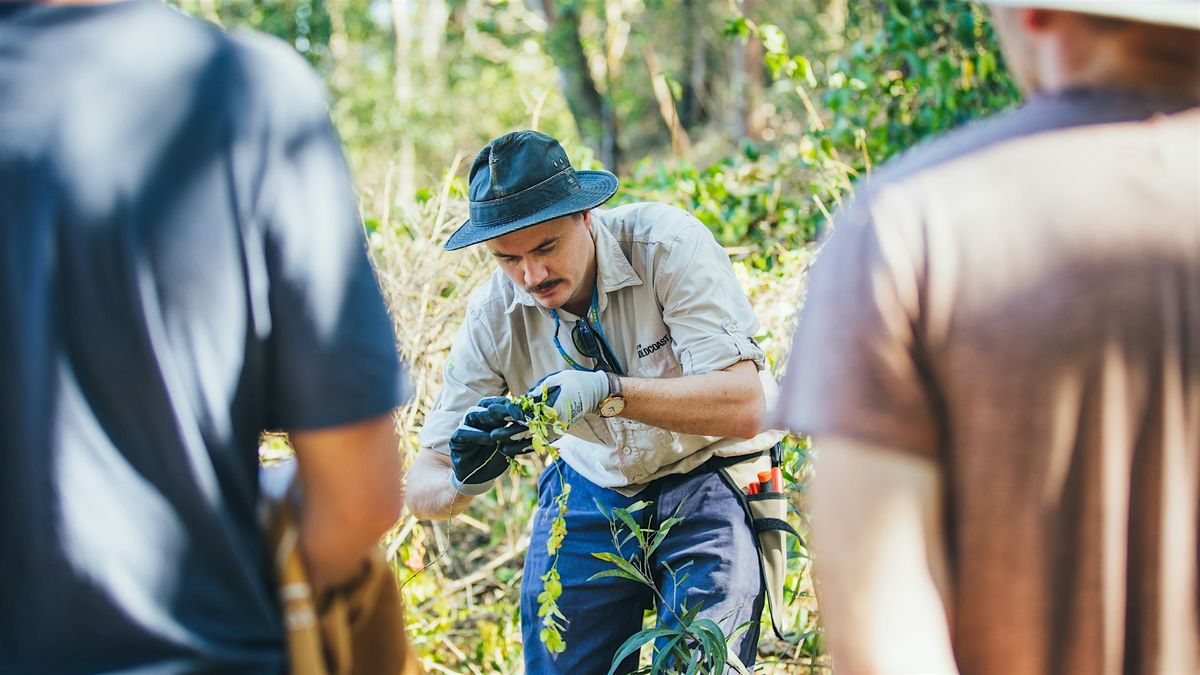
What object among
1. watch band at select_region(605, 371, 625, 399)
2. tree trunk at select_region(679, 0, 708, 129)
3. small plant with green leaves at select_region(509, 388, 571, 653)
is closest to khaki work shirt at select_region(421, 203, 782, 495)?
watch band at select_region(605, 371, 625, 399)

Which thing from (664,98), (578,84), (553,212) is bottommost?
(664,98)

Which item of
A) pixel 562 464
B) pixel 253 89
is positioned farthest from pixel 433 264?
pixel 253 89

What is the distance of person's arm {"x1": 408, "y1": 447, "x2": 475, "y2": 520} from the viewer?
319 centimetres

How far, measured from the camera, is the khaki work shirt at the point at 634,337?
10.4 ft

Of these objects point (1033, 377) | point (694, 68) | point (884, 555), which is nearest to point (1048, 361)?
point (1033, 377)

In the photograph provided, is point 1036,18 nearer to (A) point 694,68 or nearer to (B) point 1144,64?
(B) point 1144,64

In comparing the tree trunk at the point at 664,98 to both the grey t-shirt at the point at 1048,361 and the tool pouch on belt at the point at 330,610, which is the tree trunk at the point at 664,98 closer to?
the tool pouch on belt at the point at 330,610

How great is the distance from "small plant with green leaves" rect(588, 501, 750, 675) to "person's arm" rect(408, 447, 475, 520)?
0.41m

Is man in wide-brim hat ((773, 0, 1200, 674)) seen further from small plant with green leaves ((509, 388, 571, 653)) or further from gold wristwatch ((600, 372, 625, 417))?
gold wristwatch ((600, 372, 625, 417))

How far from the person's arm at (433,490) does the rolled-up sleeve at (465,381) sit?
37 mm

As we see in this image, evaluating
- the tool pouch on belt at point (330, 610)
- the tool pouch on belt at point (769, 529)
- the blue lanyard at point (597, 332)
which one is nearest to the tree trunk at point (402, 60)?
the blue lanyard at point (597, 332)

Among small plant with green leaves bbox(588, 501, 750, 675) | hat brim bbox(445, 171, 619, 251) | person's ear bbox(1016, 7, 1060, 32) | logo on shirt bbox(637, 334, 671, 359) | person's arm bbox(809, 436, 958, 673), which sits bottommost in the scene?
small plant with green leaves bbox(588, 501, 750, 675)

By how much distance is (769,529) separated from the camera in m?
3.20

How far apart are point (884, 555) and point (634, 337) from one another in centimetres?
216
